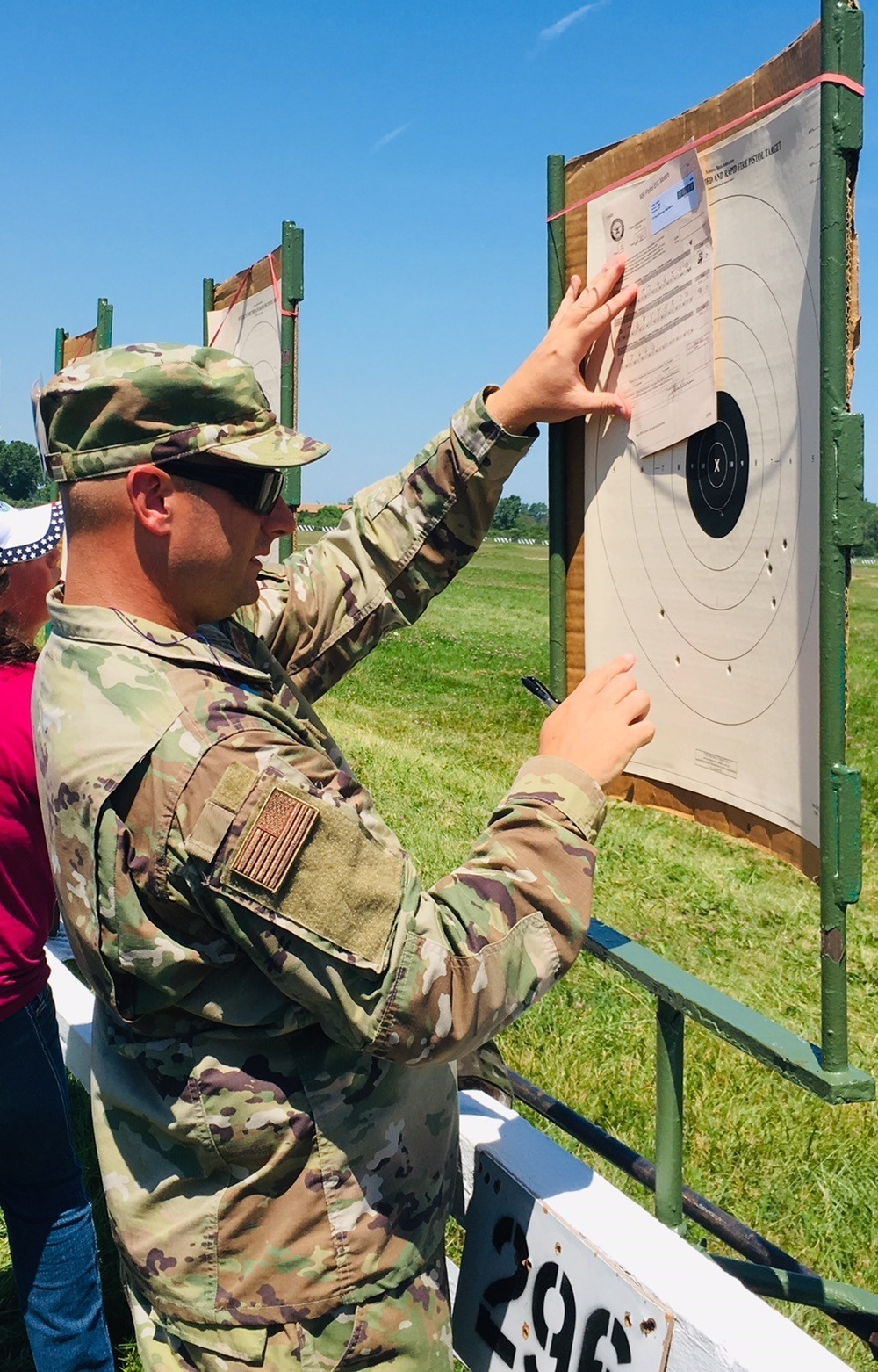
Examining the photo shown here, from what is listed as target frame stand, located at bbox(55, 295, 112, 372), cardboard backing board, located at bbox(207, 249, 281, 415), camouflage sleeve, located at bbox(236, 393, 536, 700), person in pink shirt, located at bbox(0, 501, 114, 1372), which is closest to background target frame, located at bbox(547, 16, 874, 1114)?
camouflage sleeve, located at bbox(236, 393, 536, 700)

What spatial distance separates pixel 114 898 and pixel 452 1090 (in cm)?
60

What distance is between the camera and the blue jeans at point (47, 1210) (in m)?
2.25

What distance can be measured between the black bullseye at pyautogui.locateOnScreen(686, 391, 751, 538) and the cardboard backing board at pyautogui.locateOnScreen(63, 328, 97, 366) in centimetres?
494

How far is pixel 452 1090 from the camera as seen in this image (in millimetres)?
1651

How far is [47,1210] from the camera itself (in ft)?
7.64

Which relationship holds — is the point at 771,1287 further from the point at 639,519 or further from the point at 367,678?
the point at 367,678

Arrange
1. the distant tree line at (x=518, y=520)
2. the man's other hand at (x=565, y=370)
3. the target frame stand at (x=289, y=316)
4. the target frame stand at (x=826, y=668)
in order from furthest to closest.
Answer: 1. the distant tree line at (x=518, y=520)
2. the target frame stand at (x=289, y=316)
3. the man's other hand at (x=565, y=370)
4. the target frame stand at (x=826, y=668)

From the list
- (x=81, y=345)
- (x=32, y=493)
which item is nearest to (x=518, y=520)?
(x=32, y=493)

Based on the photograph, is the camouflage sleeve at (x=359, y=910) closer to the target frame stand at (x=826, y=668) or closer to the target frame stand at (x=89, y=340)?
the target frame stand at (x=826, y=668)

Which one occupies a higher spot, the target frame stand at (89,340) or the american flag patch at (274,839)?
the target frame stand at (89,340)

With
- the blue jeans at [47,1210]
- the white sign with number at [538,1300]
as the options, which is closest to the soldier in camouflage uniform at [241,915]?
the white sign with number at [538,1300]

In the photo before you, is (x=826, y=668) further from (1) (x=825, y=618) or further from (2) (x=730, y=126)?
(2) (x=730, y=126)

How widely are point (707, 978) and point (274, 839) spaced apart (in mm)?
3775

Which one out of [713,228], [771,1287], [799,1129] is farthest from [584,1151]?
[713,228]
